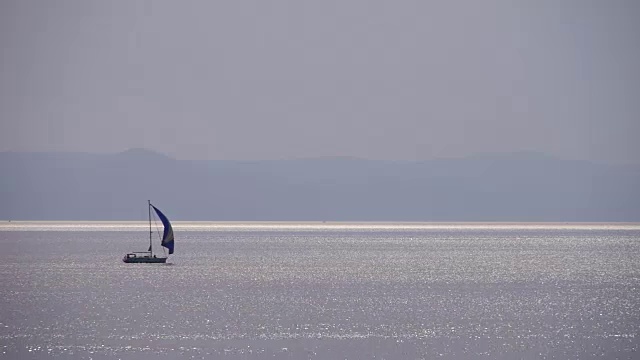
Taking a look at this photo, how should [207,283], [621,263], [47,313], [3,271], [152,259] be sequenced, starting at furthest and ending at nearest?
[621,263]
[152,259]
[3,271]
[207,283]
[47,313]

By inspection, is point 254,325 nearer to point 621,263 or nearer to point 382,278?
point 382,278

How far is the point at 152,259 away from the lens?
370 ft

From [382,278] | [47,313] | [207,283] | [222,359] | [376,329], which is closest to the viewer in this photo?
[222,359]

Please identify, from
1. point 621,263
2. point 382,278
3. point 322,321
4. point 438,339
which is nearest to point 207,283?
point 382,278

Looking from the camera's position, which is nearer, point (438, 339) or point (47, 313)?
point (438, 339)

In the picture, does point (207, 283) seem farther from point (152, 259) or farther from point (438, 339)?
point (438, 339)

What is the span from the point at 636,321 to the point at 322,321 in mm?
19155

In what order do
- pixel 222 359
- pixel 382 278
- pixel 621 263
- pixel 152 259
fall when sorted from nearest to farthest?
pixel 222 359 < pixel 382 278 < pixel 152 259 < pixel 621 263

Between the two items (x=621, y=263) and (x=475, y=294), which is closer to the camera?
(x=475, y=294)

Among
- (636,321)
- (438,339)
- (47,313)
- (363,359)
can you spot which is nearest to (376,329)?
(438,339)

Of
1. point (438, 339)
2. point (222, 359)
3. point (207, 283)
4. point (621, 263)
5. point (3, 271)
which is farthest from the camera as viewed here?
point (621, 263)

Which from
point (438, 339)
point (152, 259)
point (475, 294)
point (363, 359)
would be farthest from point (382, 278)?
point (363, 359)

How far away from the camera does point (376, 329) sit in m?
50.6

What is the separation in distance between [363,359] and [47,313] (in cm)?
2658
